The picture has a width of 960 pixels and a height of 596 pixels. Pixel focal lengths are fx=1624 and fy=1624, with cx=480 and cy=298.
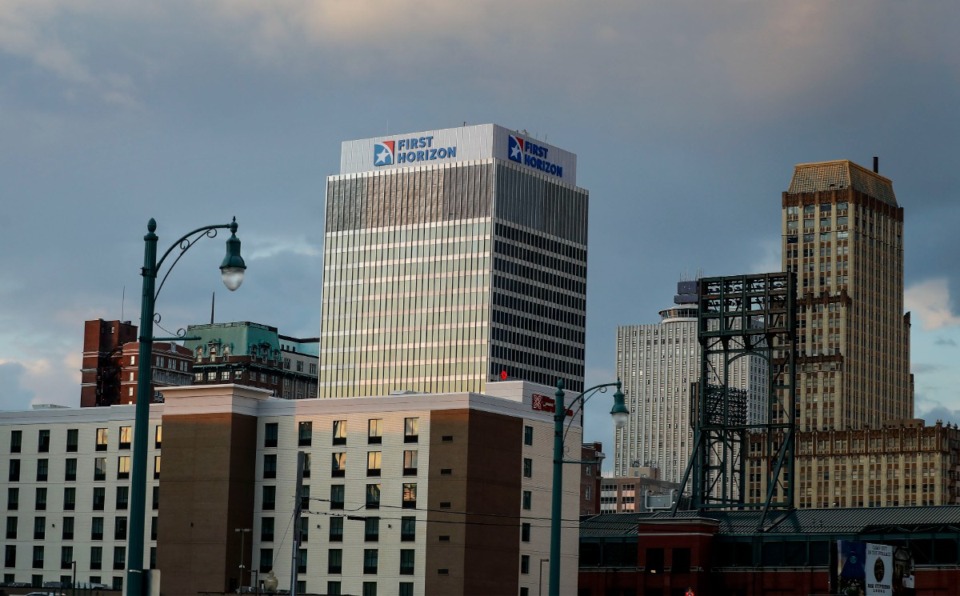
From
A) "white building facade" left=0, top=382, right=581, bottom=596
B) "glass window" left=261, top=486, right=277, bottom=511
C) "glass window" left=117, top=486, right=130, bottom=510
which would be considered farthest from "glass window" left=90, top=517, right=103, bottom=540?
"glass window" left=261, top=486, right=277, bottom=511

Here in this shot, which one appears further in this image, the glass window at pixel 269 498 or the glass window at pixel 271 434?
the glass window at pixel 271 434

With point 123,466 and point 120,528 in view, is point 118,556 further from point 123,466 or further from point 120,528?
point 123,466

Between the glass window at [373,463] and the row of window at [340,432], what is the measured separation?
0.95 metres

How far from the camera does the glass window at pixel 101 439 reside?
15125 centimetres

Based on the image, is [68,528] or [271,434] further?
[68,528]

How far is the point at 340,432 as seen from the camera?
142 meters

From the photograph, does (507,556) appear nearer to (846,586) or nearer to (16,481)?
(846,586)

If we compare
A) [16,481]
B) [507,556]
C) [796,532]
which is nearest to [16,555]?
[16,481]

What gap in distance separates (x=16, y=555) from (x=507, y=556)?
48.8m

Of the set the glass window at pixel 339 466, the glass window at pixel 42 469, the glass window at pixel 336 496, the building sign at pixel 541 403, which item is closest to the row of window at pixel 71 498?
the glass window at pixel 42 469

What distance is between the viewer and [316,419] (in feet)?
470

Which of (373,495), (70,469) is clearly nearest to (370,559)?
(373,495)

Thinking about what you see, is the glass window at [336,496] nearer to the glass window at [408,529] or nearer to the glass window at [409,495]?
the glass window at [409,495]

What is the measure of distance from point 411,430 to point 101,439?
105 ft
